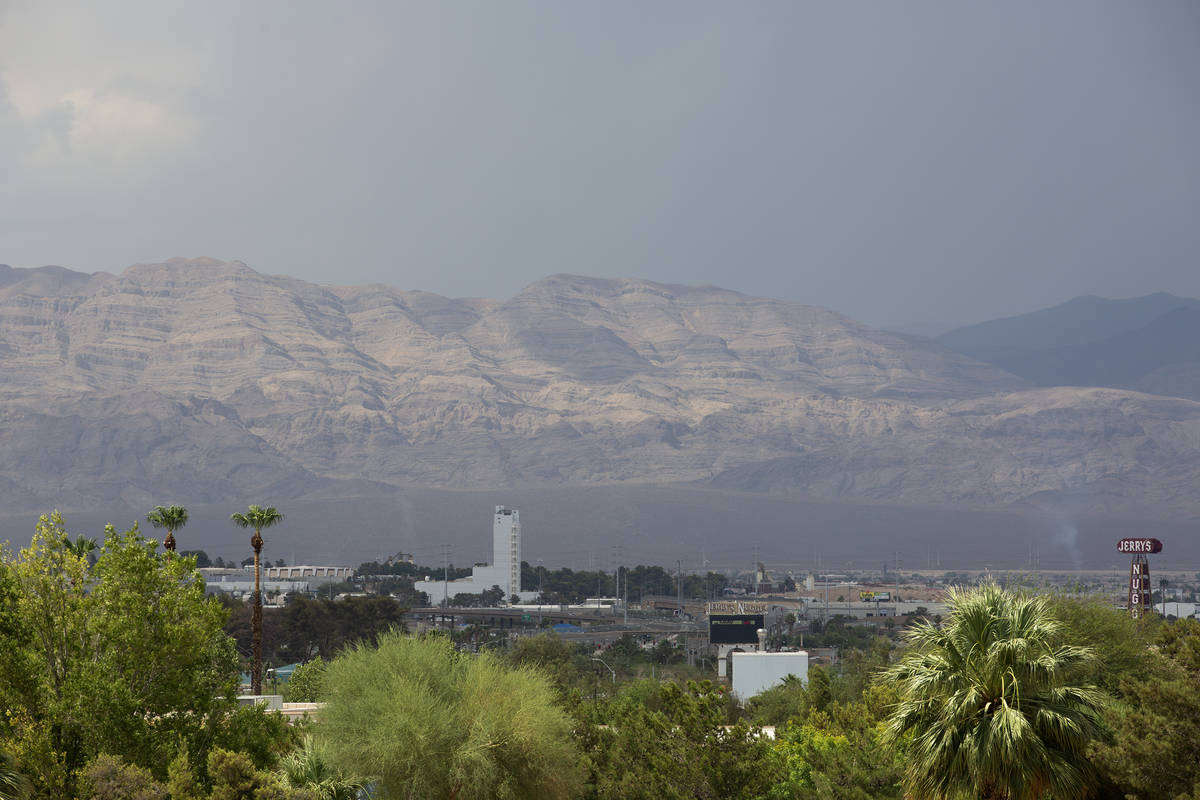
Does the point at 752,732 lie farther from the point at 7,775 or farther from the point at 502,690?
the point at 7,775

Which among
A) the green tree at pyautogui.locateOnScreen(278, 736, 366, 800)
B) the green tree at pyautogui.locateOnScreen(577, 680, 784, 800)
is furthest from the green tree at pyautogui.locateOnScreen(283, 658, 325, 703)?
the green tree at pyautogui.locateOnScreen(278, 736, 366, 800)

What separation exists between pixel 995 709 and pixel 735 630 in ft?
505

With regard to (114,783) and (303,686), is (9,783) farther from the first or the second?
(303,686)

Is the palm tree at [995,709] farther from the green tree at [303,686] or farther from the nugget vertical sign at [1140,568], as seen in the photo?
the nugget vertical sign at [1140,568]

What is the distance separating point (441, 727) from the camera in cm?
4441

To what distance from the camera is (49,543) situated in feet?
141

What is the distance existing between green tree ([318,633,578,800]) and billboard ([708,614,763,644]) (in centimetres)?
13464

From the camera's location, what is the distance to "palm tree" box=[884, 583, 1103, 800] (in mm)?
29906

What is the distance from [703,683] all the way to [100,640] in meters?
22.5

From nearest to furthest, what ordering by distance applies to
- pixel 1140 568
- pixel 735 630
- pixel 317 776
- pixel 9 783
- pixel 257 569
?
pixel 9 783
pixel 317 776
pixel 257 569
pixel 1140 568
pixel 735 630

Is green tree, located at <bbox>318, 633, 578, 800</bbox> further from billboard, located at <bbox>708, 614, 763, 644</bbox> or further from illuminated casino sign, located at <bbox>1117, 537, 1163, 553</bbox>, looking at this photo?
billboard, located at <bbox>708, 614, 763, 644</bbox>

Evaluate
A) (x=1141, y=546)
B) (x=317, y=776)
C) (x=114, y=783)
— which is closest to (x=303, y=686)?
(x=317, y=776)

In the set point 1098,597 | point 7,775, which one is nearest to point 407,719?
point 7,775

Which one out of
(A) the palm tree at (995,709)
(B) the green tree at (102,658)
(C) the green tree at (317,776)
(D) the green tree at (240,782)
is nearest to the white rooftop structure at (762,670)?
(C) the green tree at (317,776)
